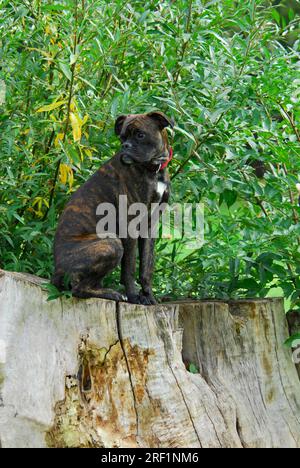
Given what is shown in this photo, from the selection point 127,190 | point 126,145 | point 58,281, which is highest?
point 126,145

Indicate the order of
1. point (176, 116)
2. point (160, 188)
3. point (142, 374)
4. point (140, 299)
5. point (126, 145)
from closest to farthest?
point (142, 374) → point (126, 145) → point (140, 299) → point (160, 188) → point (176, 116)

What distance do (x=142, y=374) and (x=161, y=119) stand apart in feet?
5.93

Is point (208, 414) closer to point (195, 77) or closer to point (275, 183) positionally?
point (275, 183)

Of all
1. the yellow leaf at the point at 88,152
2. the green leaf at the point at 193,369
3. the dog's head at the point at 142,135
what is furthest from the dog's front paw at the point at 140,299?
the yellow leaf at the point at 88,152

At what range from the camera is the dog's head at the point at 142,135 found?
590 centimetres

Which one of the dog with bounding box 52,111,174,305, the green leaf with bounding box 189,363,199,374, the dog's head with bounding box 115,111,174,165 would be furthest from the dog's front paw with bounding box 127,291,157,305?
the dog's head with bounding box 115,111,174,165

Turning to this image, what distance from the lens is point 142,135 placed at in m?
5.90

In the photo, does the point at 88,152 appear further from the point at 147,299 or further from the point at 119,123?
the point at 147,299

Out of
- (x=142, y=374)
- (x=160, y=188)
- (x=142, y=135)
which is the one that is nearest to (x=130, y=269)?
(x=160, y=188)

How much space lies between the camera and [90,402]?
5.36m

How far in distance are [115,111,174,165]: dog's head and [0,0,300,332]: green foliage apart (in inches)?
8.4

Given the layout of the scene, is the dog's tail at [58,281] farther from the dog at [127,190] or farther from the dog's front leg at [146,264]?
the dog's front leg at [146,264]

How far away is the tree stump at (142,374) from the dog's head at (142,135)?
1079 millimetres
